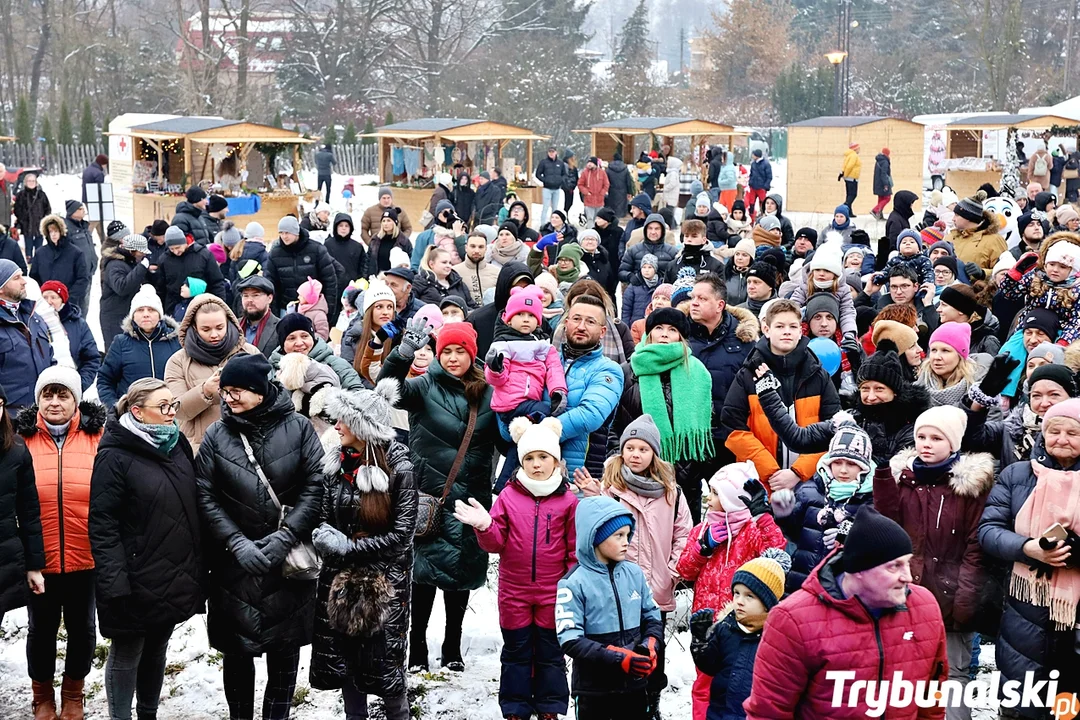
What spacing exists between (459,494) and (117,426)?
1558 millimetres

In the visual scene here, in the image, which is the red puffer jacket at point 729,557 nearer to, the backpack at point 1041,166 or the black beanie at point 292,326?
the black beanie at point 292,326

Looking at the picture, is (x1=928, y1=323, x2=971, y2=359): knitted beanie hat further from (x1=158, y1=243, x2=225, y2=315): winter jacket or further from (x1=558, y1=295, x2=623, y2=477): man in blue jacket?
(x1=158, y1=243, x2=225, y2=315): winter jacket

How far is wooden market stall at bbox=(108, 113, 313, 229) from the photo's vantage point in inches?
898

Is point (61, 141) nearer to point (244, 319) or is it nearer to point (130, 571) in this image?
point (244, 319)

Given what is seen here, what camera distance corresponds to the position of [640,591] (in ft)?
15.4

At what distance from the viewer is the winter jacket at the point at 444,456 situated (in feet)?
18.9

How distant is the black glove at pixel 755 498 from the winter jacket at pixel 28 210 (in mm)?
13201

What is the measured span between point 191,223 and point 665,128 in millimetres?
17624

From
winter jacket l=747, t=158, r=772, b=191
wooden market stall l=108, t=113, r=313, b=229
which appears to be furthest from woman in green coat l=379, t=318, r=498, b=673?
winter jacket l=747, t=158, r=772, b=191

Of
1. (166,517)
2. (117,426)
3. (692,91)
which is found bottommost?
(166,517)

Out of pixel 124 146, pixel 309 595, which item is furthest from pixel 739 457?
pixel 124 146

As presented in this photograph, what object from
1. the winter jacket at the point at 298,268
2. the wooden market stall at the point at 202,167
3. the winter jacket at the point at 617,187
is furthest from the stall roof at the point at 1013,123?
Result: the winter jacket at the point at 298,268

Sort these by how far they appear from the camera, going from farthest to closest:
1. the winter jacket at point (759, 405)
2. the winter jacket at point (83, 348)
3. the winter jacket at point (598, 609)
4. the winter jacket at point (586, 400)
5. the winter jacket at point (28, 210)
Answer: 1. the winter jacket at point (28, 210)
2. the winter jacket at point (83, 348)
3. the winter jacket at point (759, 405)
4. the winter jacket at point (586, 400)
5. the winter jacket at point (598, 609)

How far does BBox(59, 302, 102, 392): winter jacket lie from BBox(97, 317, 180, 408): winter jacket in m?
0.59
